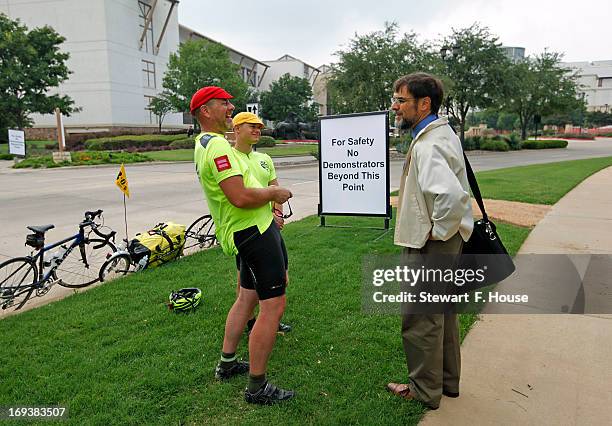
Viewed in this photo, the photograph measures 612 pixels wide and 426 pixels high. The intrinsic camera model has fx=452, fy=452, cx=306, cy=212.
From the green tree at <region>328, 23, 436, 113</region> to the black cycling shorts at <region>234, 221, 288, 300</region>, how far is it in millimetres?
26454

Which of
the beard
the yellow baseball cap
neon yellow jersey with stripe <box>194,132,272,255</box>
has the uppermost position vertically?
the yellow baseball cap

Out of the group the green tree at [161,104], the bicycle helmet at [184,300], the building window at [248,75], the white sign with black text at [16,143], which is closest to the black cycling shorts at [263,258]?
the bicycle helmet at [184,300]

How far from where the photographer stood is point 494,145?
36875 mm

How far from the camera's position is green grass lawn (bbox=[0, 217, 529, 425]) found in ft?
8.79

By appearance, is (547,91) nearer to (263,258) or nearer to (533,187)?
(533,187)

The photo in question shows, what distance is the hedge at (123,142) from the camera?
32.2 meters

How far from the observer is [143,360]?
10.7 feet

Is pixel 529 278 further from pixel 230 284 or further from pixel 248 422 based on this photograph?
pixel 248 422

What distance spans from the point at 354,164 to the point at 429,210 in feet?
16.1

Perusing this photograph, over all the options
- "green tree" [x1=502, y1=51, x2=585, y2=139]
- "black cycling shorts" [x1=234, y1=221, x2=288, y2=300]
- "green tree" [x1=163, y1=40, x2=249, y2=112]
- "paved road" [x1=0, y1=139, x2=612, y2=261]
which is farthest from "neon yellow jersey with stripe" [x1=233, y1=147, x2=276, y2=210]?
"green tree" [x1=502, y1=51, x2=585, y2=139]

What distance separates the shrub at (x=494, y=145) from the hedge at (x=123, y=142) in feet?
84.3

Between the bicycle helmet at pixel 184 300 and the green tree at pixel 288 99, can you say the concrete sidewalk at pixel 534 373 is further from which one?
the green tree at pixel 288 99

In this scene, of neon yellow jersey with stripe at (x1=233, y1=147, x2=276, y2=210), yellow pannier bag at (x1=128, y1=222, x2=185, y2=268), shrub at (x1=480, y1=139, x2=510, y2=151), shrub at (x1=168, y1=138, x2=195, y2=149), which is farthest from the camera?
shrub at (x1=480, y1=139, x2=510, y2=151)

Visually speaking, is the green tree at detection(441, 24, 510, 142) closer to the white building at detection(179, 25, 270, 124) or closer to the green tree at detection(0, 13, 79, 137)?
the green tree at detection(0, 13, 79, 137)
